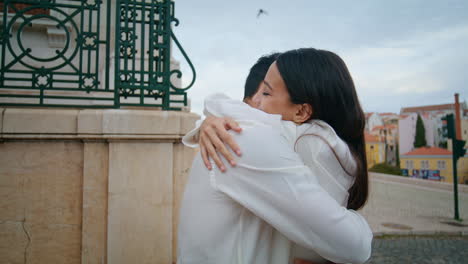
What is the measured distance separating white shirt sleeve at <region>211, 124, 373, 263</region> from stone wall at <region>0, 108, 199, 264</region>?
4.83 ft

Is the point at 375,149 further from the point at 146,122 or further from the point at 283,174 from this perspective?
the point at 283,174

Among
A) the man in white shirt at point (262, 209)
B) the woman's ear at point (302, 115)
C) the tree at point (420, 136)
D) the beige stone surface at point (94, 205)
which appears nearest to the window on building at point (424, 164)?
the tree at point (420, 136)

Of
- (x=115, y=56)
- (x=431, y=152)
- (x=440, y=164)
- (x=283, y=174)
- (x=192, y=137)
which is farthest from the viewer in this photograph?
(x=431, y=152)

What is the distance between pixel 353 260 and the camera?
1046 mm

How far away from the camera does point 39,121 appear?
2.23 m

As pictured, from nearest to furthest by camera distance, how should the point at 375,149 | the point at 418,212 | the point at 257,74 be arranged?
1. the point at 257,74
2. the point at 418,212
3. the point at 375,149

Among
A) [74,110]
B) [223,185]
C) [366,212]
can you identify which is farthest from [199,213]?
[366,212]

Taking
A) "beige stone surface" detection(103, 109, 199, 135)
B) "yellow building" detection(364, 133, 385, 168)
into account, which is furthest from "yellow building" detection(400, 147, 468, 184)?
"beige stone surface" detection(103, 109, 199, 135)

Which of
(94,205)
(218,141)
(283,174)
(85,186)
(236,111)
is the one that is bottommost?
(94,205)

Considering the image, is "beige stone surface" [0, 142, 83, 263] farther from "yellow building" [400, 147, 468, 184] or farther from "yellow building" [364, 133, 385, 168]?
"yellow building" [364, 133, 385, 168]

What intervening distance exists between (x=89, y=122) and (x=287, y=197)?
1.85m

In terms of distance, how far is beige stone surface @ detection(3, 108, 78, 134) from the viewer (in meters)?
2.20

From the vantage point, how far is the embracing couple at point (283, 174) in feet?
3.23

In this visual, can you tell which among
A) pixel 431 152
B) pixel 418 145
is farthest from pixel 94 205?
pixel 418 145
